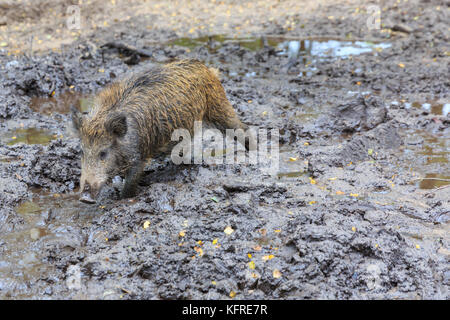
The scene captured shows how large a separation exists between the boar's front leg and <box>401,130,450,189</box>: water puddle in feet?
10.3

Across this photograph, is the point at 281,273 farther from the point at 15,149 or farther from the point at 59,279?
the point at 15,149

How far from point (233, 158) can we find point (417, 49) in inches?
227

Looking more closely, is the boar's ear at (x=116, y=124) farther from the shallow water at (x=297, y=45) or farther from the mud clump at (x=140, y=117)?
the shallow water at (x=297, y=45)

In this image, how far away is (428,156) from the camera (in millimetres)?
5582

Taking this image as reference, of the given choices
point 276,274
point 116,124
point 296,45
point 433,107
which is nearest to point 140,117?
point 116,124

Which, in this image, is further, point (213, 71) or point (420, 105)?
point (420, 105)

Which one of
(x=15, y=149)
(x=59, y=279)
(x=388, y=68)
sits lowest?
(x=59, y=279)

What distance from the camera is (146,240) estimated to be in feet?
13.3

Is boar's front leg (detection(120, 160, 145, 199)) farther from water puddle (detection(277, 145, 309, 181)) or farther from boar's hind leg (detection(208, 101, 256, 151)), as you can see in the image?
water puddle (detection(277, 145, 309, 181))

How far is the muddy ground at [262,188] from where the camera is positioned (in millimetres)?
3543

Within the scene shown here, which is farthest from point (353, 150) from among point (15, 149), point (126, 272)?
point (15, 149)

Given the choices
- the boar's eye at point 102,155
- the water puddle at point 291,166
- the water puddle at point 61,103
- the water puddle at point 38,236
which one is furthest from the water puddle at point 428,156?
the water puddle at point 61,103

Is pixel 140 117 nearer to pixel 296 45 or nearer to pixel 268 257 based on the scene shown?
pixel 268 257

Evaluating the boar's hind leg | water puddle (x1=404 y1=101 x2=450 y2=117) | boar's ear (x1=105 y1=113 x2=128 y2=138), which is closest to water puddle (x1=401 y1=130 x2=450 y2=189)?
water puddle (x1=404 y1=101 x2=450 y2=117)
